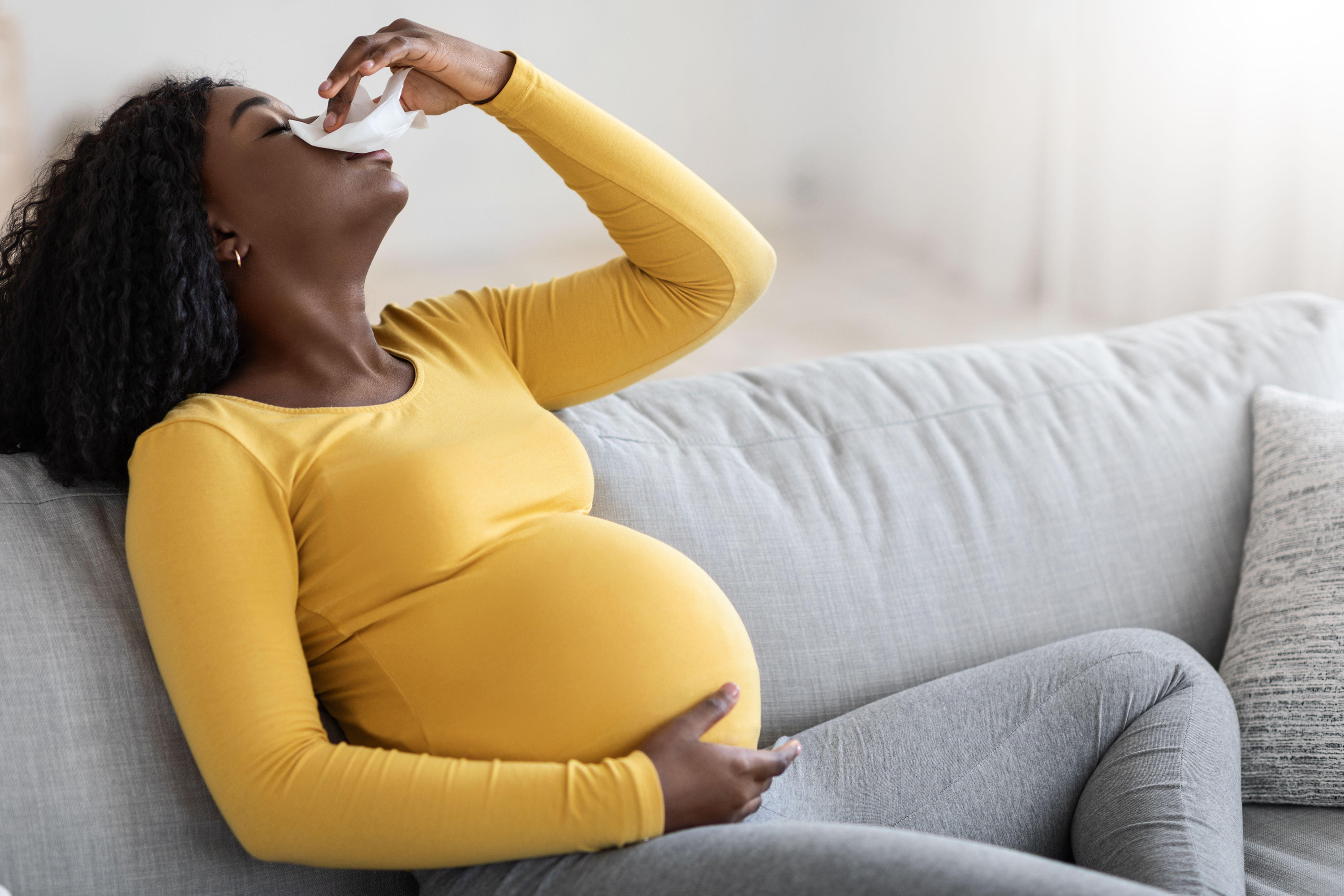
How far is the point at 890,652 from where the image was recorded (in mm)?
1237

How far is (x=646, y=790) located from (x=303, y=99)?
43.4 inches

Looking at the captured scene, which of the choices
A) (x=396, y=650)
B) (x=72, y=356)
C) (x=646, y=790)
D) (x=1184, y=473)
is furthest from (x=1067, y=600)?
(x=72, y=356)

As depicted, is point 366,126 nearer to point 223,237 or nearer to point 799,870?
point 223,237

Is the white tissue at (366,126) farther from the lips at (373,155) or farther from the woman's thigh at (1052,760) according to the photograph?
the woman's thigh at (1052,760)

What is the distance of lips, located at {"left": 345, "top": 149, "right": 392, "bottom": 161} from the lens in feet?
3.19

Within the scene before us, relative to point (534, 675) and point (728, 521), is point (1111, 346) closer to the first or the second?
point (728, 521)

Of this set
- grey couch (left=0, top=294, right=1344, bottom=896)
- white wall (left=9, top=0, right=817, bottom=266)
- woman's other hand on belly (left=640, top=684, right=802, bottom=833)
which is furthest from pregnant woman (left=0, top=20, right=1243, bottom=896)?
white wall (left=9, top=0, right=817, bottom=266)

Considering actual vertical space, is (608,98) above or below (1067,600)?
above

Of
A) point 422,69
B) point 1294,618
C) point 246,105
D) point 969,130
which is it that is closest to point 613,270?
point 422,69

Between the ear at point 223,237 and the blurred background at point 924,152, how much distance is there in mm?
526

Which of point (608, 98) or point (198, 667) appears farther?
point (608, 98)

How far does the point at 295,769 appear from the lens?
2.57 ft

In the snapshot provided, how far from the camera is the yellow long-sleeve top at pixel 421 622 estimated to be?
0.79m

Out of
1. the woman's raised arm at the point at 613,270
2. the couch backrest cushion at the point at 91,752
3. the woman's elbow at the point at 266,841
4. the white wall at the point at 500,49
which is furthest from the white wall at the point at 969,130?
the woman's elbow at the point at 266,841
